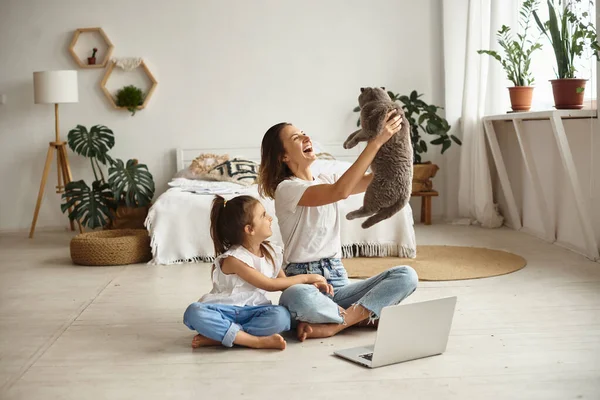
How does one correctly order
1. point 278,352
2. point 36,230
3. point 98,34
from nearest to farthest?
1. point 278,352
2. point 98,34
3. point 36,230

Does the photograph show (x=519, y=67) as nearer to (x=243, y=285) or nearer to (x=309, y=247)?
(x=309, y=247)

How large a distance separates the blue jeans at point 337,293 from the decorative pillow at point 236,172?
250 centimetres

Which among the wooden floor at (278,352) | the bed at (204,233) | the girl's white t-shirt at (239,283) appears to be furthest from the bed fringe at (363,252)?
the girl's white t-shirt at (239,283)

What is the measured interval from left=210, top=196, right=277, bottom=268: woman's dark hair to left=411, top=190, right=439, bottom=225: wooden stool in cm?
312

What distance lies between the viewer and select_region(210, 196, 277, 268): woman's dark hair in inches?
110

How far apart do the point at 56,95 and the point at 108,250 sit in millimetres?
1700

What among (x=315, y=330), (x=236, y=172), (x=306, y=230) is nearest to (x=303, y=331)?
(x=315, y=330)

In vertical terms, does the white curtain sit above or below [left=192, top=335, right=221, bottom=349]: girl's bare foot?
above

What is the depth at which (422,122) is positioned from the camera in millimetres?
5840

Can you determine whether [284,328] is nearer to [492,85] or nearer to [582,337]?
[582,337]

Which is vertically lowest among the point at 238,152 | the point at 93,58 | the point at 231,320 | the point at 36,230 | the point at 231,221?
the point at 36,230

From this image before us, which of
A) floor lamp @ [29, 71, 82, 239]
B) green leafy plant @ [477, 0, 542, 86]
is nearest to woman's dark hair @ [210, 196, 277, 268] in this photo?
green leafy plant @ [477, 0, 542, 86]

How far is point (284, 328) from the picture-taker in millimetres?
2768

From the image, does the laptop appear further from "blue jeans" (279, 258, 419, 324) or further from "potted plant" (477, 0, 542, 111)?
"potted plant" (477, 0, 542, 111)
